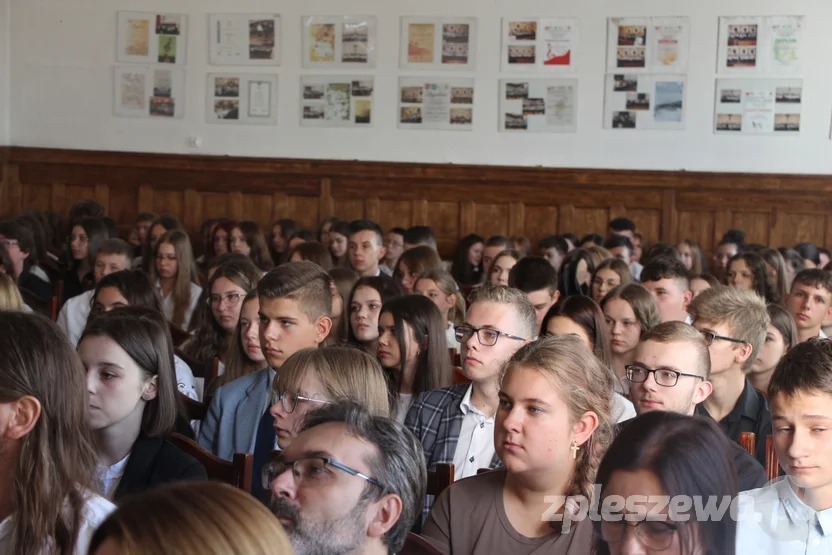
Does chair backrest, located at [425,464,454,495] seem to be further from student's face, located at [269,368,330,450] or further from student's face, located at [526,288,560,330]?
student's face, located at [526,288,560,330]

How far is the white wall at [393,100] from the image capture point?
490 inches

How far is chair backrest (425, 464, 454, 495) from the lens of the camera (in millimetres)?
3146

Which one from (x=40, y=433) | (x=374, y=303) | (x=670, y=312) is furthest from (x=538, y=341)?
(x=670, y=312)

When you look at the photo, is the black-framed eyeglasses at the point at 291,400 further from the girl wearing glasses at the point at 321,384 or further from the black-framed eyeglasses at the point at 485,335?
the black-framed eyeglasses at the point at 485,335

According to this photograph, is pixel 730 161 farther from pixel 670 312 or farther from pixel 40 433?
pixel 40 433

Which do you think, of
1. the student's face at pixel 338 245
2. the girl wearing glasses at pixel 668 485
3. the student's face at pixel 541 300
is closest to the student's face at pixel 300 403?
the girl wearing glasses at pixel 668 485

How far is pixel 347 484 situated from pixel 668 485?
27.3 inches

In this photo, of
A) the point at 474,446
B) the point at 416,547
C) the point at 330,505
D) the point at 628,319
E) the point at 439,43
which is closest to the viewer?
the point at 330,505

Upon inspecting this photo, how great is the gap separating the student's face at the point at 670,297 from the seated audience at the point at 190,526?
5.13 metres

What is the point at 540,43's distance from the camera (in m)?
12.6

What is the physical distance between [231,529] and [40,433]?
112 cm

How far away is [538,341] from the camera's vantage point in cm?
295

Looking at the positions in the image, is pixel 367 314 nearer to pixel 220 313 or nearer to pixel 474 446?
pixel 220 313

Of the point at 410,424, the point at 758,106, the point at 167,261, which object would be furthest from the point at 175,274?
the point at 758,106
